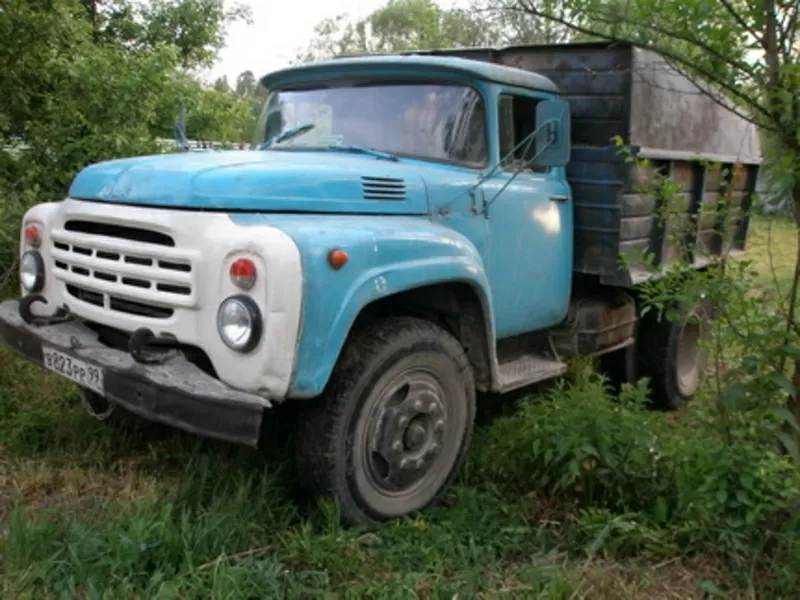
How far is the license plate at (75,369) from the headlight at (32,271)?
472mm

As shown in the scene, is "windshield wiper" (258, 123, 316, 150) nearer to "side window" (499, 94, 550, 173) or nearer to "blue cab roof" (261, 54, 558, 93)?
"blue cab roof" (261, 54, 558, 93)

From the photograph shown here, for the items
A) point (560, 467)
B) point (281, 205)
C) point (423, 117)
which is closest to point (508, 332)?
point (560, 467)

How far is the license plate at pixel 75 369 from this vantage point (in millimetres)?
3107

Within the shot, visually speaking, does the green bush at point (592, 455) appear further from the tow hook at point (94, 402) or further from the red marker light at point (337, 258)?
the tow hook at point (94, 402)

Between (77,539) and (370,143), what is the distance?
230 cm

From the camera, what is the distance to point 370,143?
13.4 feet

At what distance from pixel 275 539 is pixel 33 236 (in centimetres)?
189

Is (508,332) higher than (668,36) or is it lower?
lower

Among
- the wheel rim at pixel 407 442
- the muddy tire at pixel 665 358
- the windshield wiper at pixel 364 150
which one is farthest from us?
the muddy tire at pixel 665 358

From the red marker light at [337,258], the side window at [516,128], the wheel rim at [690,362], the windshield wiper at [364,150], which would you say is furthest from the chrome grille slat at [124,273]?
the wheel rim at [690,362]

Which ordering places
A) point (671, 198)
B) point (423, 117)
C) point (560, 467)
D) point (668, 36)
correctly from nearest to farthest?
point (668, 36) → point (671, 198) → point (560, 467) → point (423, 117)

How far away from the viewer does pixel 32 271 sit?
3.76m

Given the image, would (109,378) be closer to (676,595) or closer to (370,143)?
(370,143)

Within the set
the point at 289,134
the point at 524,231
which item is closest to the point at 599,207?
the point at 524,231
